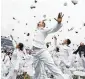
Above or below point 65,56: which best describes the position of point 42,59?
below

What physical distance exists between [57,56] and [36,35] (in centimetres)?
358

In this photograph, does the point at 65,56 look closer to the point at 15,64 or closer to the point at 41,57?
the point at 15,64

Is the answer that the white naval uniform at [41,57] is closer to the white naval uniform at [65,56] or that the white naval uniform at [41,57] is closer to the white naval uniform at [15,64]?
the white naval uniform at [15,64]

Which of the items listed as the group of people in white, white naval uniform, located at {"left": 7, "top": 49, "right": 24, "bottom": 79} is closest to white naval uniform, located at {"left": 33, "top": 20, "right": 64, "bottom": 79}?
the group of people in white

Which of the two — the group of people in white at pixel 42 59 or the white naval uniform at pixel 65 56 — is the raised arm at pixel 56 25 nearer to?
the group of people in white at pixel 42 59

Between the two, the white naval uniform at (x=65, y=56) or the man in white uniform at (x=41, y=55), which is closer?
the man in white uniform at (x=41, y=55)

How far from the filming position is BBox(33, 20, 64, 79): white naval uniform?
638 cm

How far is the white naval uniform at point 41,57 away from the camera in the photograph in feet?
20.9

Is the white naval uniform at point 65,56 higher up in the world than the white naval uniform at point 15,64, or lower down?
higher up

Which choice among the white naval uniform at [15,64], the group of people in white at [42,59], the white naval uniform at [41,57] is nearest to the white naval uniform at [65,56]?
the group of people in white at [42,59]

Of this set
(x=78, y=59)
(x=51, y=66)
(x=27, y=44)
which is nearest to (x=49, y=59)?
(x=51, y=66)

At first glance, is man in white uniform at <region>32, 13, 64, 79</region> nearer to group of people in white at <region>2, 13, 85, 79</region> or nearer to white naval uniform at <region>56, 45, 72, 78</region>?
group of people in white at <region>2, 13, 85, 79</region>

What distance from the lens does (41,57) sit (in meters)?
6.57

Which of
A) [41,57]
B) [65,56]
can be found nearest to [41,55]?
[41,57]
